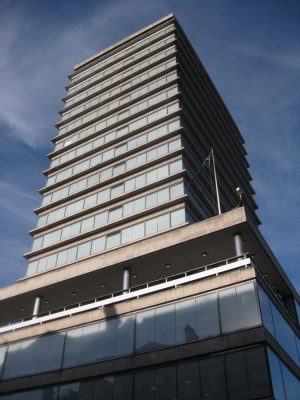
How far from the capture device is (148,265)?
40.3 metres

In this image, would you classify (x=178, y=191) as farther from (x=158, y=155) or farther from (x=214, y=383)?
(x=214, y=383)

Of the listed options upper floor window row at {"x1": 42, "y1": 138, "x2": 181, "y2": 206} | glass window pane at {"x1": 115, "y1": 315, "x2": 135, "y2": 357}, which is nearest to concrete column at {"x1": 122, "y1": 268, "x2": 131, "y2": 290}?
glass window pane at {"x1": 115, "y1": 315, "x2": 135, "y2": 357}

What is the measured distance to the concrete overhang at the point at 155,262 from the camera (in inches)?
1473

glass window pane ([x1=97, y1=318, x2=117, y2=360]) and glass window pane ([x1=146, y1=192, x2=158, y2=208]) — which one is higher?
glass window pane ([x1=146, y1=192, x2=158, y2=208])

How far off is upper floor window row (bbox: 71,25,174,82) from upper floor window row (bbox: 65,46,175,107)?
5079 mm

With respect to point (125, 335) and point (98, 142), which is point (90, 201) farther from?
point (125, 335)

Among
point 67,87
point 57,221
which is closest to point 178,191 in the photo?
point 57,221

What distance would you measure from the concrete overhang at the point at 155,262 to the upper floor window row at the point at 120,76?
116 feet

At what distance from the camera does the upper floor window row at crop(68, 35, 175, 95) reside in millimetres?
69756

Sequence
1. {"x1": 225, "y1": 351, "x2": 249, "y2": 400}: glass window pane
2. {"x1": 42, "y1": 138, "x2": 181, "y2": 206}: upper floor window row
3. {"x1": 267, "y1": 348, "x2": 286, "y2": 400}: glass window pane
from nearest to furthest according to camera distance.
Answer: {"x1": 225, "y1": 351, "x2": 249, "y2": 400}: glass window pane, {"x1": 267, "y1": 348, "x2": 286, "y2": 400}: glass window pane, {"x1": 42, "y1": 138, "x2": 181, "y2": 206}: upper floor window row

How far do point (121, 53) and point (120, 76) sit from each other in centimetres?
741

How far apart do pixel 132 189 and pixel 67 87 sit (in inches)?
1370

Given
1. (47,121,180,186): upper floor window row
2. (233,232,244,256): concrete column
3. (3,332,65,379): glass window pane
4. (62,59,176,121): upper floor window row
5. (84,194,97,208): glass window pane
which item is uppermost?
(62,59,176,121): upper floor window row

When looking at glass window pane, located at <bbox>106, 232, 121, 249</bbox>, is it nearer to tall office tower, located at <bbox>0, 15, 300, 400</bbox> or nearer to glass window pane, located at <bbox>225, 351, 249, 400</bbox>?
tall office tower, located at <bbox>0, 15, 300, 400</bbox>
